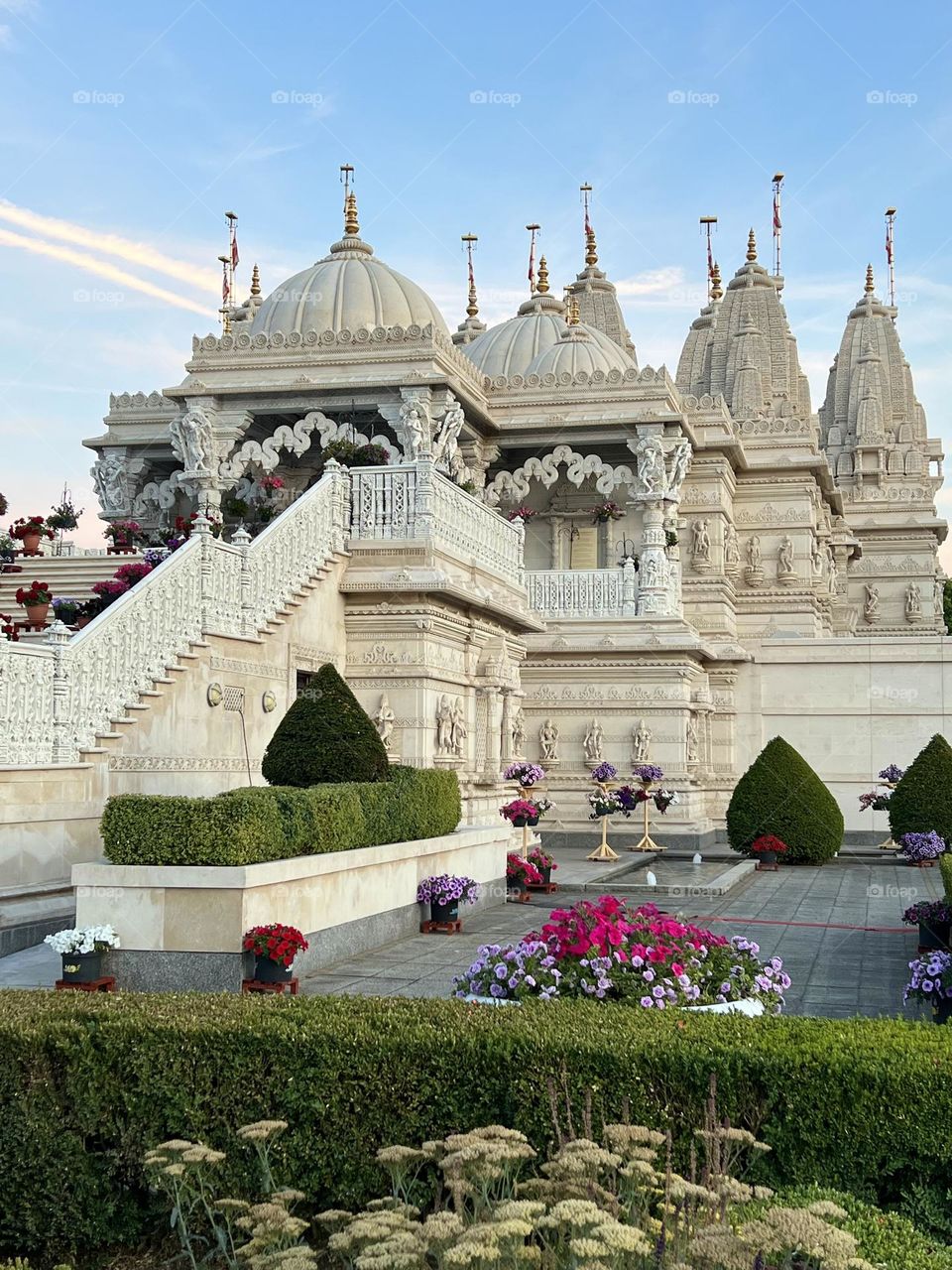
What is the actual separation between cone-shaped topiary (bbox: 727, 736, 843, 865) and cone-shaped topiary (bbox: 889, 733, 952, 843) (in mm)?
1312

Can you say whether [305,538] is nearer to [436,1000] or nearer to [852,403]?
[436,1000]

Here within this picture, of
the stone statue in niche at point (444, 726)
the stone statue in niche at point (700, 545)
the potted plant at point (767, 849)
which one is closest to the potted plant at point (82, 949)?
the stone statue in niche at point (444, 726)

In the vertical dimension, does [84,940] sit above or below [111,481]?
below

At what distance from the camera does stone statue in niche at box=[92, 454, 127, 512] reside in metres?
28.5

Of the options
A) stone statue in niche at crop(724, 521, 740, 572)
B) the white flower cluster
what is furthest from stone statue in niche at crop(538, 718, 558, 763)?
the white flower cluster

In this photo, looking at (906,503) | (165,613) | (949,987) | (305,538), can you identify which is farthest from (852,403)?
(949,987)

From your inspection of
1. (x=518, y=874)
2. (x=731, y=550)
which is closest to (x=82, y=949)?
(x=518, y=874)

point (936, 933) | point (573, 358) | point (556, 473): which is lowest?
point (936, 933)

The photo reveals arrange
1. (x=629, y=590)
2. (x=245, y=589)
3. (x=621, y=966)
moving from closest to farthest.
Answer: (x=621, y=966)
(x=245, y=589)
(x=629, y=590)

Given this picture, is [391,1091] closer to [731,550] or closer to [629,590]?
[629,590]

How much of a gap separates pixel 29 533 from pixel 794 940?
1272 centimetres

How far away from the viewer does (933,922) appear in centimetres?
1195

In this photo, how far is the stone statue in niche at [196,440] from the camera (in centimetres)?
2472

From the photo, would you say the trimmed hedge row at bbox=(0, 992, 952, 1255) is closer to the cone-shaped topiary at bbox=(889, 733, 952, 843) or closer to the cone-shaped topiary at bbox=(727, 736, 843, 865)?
the cone-shaped topiary at bbox=(889, 733, 952, 843)
